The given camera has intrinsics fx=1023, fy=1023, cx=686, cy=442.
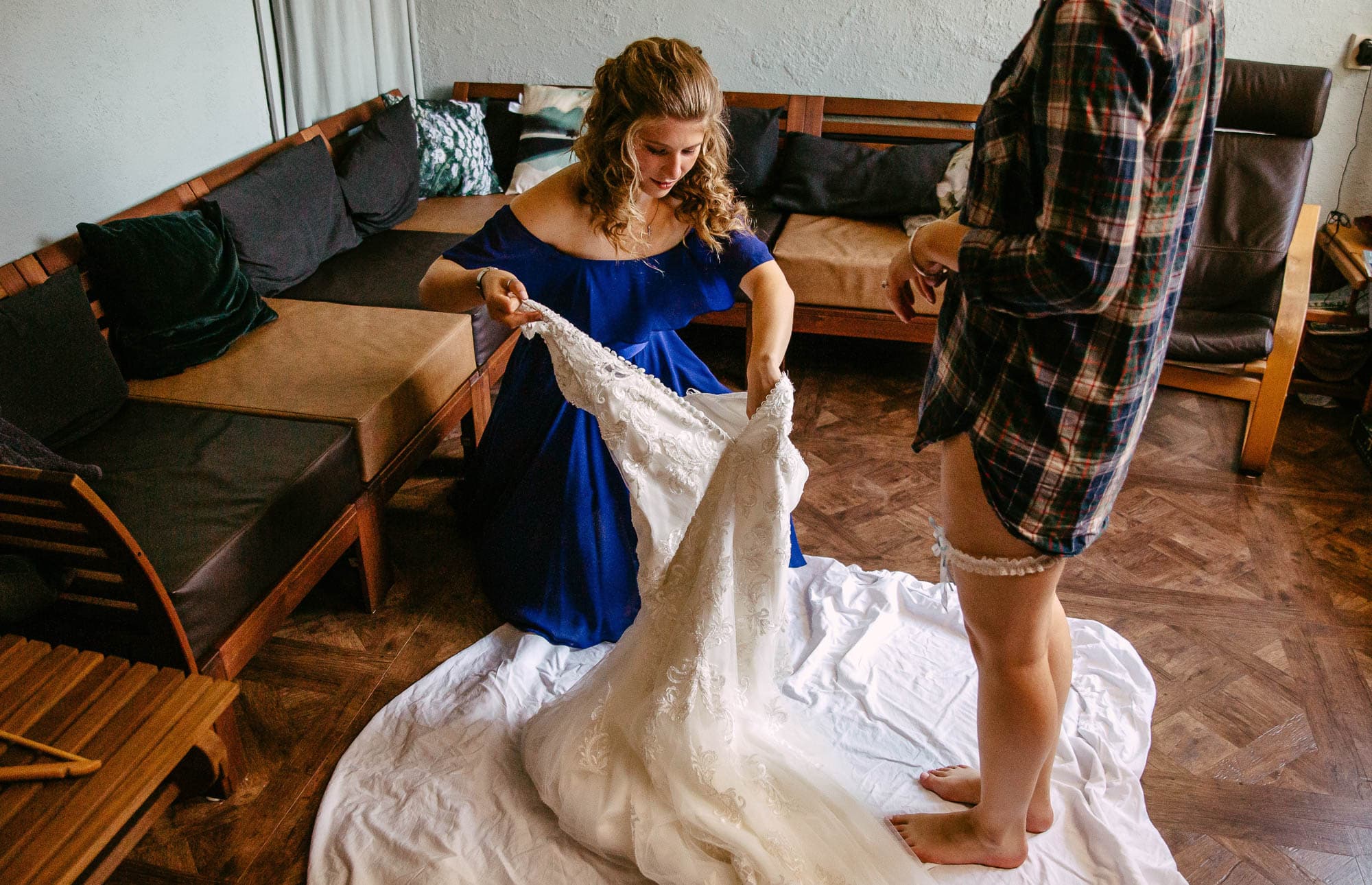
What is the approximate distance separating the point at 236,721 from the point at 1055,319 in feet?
5.48

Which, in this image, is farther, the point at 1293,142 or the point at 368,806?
the point at 1293,142

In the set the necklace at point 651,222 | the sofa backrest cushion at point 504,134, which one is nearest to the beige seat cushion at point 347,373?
the necklace at point 651,222

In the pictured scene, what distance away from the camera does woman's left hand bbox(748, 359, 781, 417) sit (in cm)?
170

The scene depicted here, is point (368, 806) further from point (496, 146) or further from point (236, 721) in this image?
point (496, 146)

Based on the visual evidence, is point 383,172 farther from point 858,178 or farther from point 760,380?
point 760,380

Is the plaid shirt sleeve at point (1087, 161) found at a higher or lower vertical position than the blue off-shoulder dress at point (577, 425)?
higher

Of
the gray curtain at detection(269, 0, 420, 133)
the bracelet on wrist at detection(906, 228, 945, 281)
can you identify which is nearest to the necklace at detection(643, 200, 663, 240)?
the bracelet on wrist at detection(906, 228, 945, 281)

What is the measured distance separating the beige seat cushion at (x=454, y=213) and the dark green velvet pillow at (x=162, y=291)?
3.32ft

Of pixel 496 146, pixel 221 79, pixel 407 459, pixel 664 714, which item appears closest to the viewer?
pixel 664 714

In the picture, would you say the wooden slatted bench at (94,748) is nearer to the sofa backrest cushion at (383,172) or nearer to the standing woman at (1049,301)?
the standing woman at (1049,301)

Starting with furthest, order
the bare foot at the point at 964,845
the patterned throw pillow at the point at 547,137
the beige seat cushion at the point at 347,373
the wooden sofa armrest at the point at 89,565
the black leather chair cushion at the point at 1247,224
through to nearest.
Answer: the patterned throw pillow at the point at 547,137 < the black leather chair cushion at the point at 1247,224 < the beige seat cushion at the point at 347,373 < the bare foot at the point at 964,845 < the wooden sofa armrest at the point at 89,565

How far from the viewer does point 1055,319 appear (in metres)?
1.12

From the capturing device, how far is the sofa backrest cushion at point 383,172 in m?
3.29

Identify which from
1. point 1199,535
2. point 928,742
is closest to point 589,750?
point 928,742
